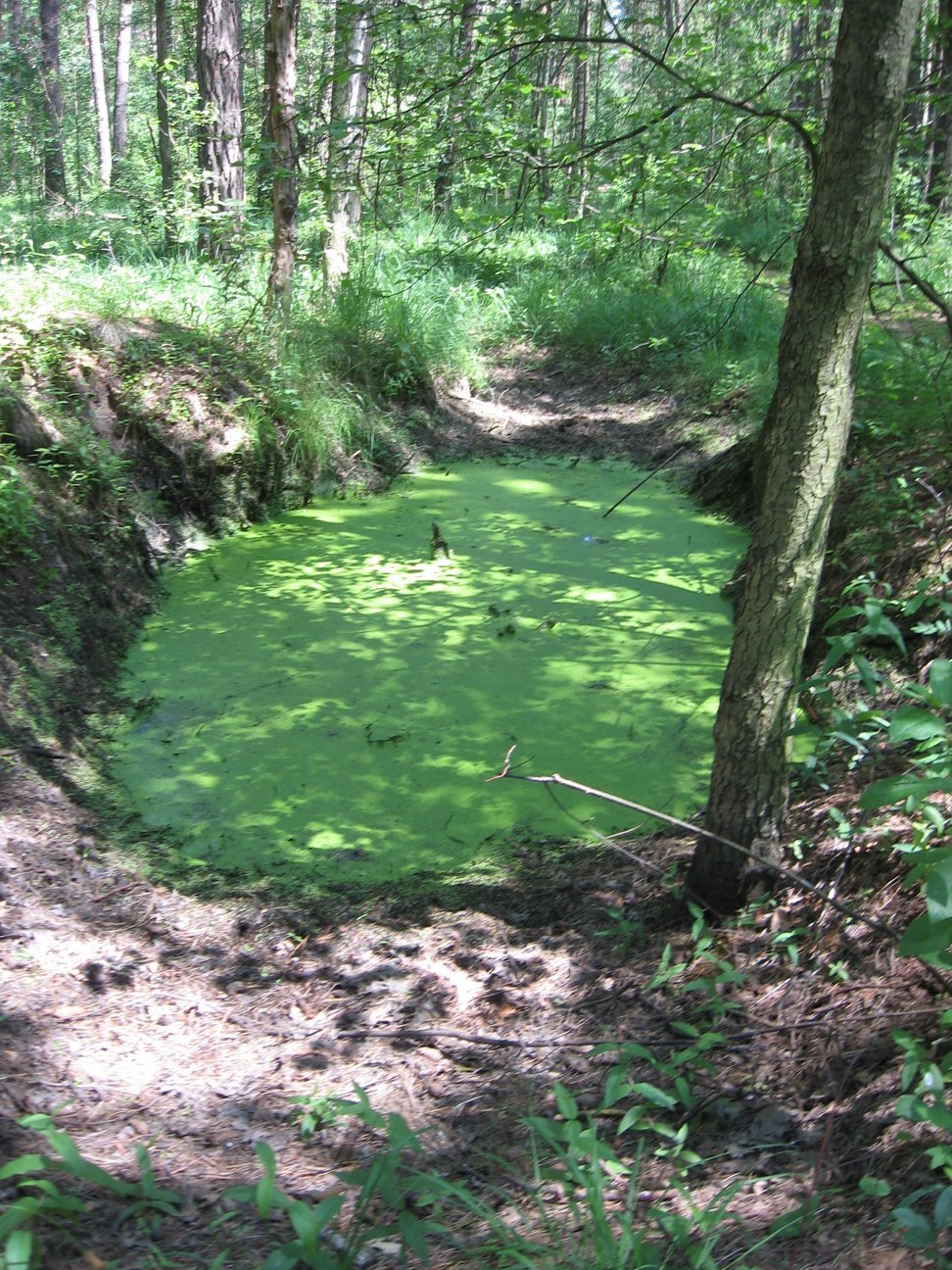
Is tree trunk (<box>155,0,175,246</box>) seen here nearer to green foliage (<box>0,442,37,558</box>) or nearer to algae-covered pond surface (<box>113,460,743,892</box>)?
algae-covered pond surface (<box>113,460,743,892</box>)

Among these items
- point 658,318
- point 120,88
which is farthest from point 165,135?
point 120,88

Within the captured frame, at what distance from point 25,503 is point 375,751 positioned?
60.6 inches

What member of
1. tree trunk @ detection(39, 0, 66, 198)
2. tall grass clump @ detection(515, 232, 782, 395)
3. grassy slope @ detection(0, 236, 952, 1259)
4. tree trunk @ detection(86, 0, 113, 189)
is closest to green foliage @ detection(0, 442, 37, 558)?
grassy slope @ detection(0, 236, 952, 1259)

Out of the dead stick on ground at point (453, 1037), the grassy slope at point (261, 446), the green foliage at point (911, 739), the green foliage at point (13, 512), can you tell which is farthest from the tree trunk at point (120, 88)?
the dead stick on ground at point (453, 1037)

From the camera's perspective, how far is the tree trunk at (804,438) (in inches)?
76.6

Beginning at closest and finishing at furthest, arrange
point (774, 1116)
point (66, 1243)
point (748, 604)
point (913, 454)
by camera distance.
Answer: point (66, 1243) < point (774, 1116) < point (748, 604) < point (913, 454)

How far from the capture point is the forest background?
2566 millimetres

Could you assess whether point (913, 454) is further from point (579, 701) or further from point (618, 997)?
point (618, 997)

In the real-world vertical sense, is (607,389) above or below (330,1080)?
above

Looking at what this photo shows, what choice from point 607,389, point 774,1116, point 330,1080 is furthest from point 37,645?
point 607,389

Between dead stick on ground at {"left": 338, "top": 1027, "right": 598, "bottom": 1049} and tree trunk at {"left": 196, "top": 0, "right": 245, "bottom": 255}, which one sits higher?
tree trunk at {"left": 196, "top": 0, "right": 245, "bottom": 255}

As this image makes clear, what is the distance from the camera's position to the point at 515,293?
329 inches

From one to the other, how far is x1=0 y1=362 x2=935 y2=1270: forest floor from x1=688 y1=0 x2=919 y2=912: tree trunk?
0.20m

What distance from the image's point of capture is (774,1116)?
1.83m
